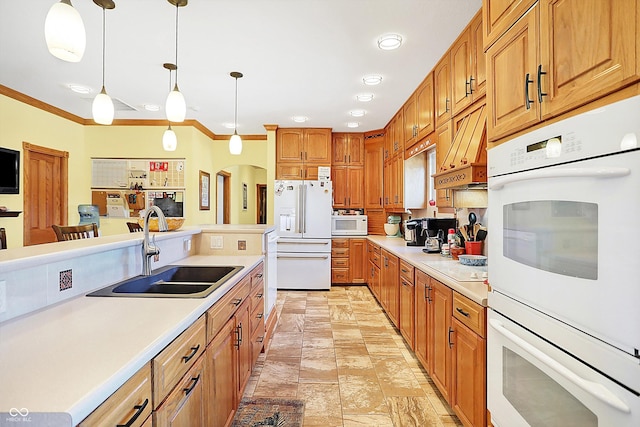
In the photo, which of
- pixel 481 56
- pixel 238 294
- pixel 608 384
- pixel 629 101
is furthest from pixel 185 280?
pixel 481 56

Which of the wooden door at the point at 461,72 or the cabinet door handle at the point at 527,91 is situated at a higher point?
the wooden door at the point at 461,72

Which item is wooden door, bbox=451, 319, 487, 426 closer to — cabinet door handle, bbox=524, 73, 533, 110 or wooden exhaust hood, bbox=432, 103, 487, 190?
wooden exhaust hood, bbox=432, 103, 487, 190

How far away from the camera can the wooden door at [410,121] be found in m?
4.05

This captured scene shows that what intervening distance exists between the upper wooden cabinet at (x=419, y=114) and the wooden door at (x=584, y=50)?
2.27 metres

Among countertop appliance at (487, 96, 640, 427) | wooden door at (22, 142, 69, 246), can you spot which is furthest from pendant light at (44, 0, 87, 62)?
wooden door at (22, 142, 69, 246)

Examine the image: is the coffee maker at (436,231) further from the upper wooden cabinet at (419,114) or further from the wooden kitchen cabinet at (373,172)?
the wooden kitchen cabinet at (373,172)

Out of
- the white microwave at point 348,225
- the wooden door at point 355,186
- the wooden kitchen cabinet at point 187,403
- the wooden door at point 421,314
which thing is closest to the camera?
the wooden kitchen cabinet at point 187,403

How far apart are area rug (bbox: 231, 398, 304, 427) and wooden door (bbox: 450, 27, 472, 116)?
2.47 meters

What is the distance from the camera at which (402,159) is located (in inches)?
185

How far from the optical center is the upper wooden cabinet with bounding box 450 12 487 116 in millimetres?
2379

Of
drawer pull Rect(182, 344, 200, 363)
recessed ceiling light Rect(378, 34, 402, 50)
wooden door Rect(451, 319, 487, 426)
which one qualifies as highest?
recessed ceiling light Rect(378, 34, 402, 50)

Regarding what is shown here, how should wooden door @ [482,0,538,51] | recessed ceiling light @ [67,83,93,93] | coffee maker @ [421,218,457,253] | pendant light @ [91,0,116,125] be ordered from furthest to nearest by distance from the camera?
1. recessed ceiling light @ [67,83,93,93]
2. coffee maker @ [421,218,457,253]
3. pendant light @ [91,0,116,125]
4. wooden door @ [482,0,538,51]

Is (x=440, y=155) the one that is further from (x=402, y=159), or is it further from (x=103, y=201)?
(x=103, y=201)

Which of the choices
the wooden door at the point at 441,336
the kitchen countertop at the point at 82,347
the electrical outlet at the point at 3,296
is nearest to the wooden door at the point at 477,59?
the wooden door at the point at 441,336
